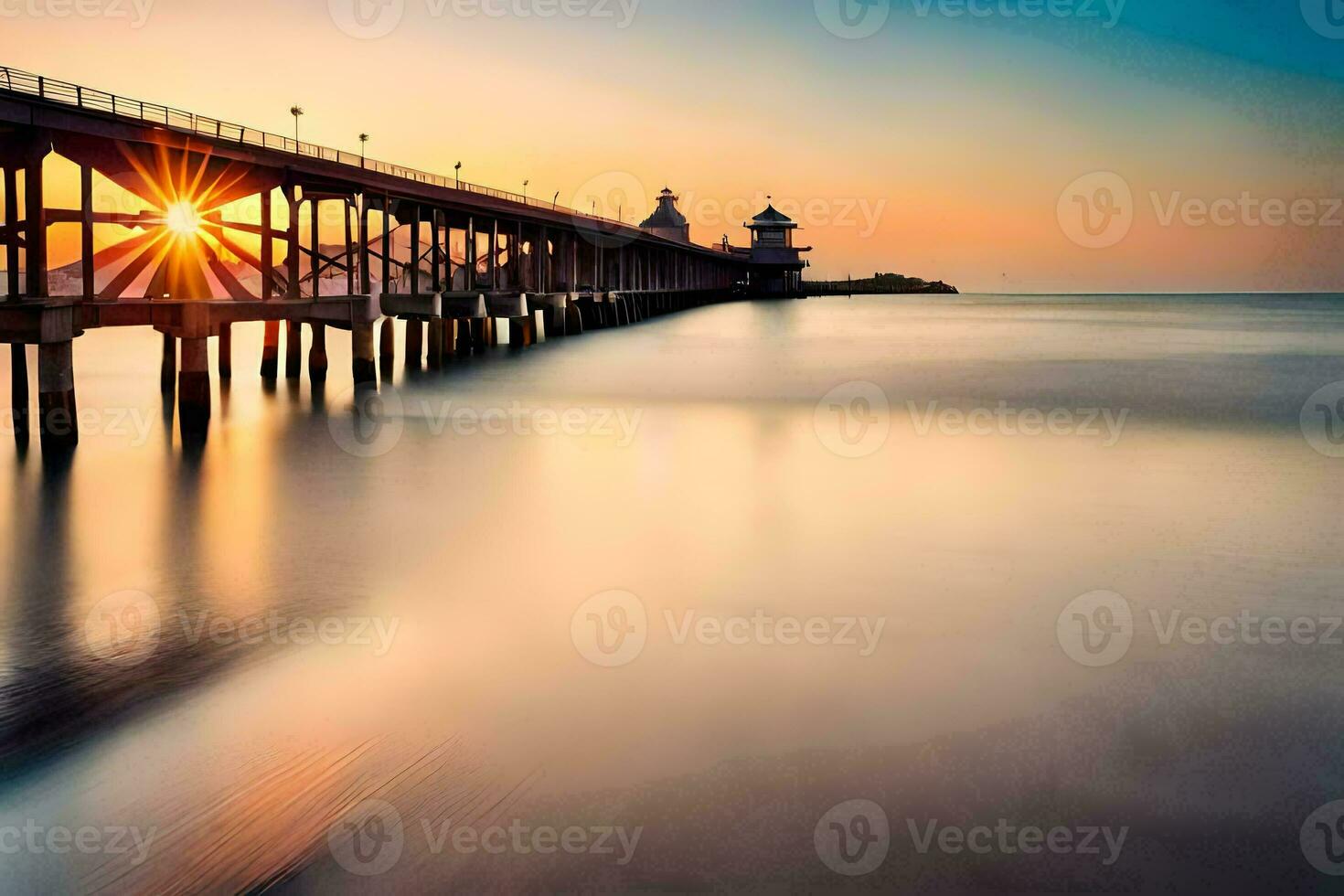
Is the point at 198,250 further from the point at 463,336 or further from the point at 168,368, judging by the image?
the point at 463,336

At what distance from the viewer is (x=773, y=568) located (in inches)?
533

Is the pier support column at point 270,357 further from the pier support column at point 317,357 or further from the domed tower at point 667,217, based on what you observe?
the domed tower at point 667,217

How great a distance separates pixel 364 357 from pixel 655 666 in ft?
95.7

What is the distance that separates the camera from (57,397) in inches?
797

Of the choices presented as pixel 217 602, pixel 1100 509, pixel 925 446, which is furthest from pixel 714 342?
pixel 217 602

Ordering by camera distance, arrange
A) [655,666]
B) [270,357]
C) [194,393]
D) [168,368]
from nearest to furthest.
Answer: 1. [655,666]
2. [194,393]
3. [168,368]
4. [270,357]

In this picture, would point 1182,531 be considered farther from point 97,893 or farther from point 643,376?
point 643,376

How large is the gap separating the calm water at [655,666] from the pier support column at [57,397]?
549 mm

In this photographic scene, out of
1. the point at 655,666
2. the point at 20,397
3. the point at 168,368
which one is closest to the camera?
the point at 655,666

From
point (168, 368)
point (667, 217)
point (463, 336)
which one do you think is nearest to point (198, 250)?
point (168, 368)

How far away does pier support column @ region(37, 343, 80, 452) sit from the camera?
19516mm

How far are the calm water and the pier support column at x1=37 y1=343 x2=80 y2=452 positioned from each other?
1.80 feet

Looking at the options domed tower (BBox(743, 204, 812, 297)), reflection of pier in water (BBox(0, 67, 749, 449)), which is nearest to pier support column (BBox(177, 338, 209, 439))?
reflection of pier in water (BBox(0, 67, 749, 449))

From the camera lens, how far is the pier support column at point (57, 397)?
64.0ft
